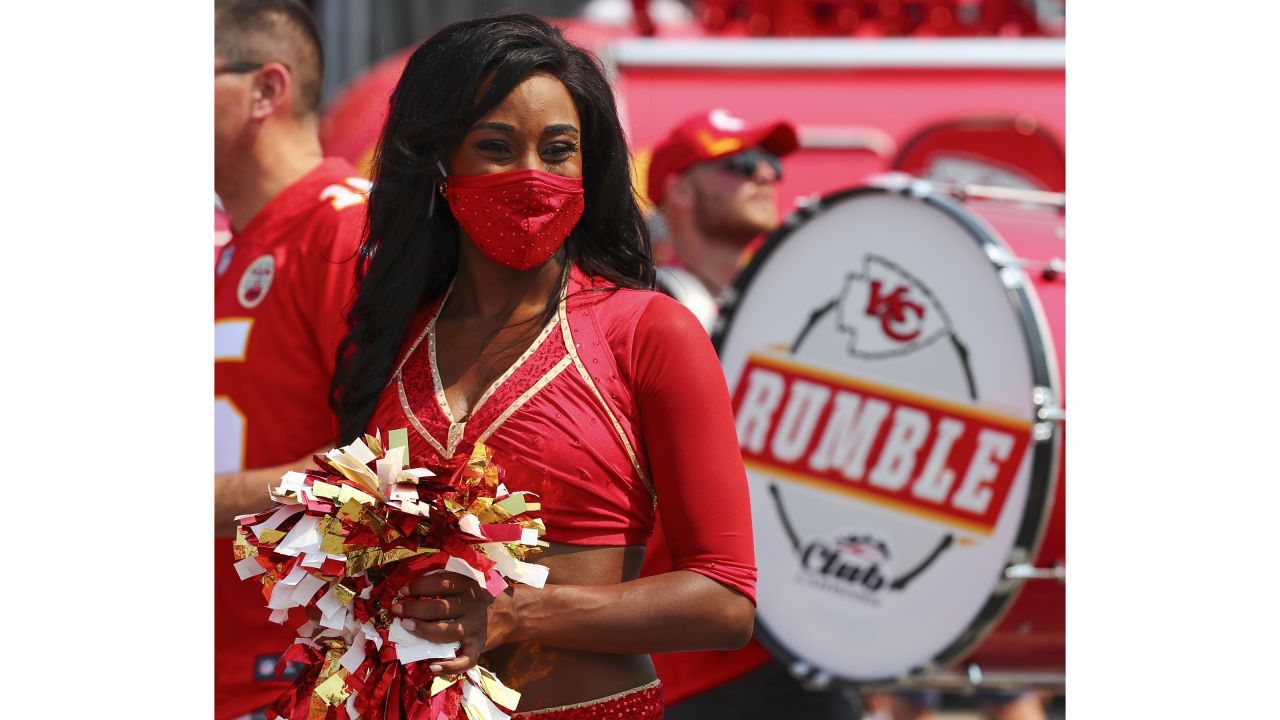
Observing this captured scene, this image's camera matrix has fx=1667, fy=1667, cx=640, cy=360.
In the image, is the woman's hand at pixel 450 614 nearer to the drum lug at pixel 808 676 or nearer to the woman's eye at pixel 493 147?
the woman's eye at pixel 493 147

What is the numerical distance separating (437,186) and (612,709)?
778 millimetres

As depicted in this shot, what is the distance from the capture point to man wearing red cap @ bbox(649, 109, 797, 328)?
513 cm

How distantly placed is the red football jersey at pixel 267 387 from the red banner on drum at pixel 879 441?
1.42m

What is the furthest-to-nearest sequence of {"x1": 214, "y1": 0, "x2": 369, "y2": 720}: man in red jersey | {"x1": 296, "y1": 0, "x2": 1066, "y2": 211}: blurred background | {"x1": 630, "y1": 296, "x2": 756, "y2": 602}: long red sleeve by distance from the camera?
{"x1": 296, "y1": 0, "x2": 1066, "y2": 211}: blurred background < {"x1": 214, "y1": 0, "x2": 369, "y2": 720}: man in red jersey < {"x1": 630, "y1": 296, "x2": 756, "y2": 602}: long red sleeve

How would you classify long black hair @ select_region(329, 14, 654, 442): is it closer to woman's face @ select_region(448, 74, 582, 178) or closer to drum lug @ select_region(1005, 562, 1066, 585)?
woman's face @ select_region(448, 74, 582, 178)

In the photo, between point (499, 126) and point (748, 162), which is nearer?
point (499, 126)

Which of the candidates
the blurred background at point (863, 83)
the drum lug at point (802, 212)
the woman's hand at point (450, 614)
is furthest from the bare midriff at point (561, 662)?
the blurred background at point (863, 83)

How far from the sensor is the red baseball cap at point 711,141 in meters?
5.13

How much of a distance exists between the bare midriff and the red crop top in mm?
27

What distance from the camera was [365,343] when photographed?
7.98ft

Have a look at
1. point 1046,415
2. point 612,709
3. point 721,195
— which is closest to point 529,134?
point 612,709

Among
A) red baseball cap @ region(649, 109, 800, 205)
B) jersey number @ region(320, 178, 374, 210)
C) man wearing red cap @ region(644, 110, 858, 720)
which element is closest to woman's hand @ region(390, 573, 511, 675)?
jersey number @ region(320, 178, 374, 210)

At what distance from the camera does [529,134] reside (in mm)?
2215

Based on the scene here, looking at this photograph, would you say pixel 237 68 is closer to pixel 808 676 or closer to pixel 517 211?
pixel 517 211
